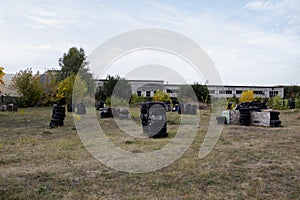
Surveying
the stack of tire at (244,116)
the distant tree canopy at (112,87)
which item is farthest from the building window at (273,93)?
the stack of tire at (244,116)

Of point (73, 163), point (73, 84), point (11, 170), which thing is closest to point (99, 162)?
point (73, 163)

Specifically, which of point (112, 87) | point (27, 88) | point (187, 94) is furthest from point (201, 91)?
point (27, 88)

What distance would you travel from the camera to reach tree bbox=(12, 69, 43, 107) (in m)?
31.0

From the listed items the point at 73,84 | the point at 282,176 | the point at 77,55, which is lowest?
the point at 282,176

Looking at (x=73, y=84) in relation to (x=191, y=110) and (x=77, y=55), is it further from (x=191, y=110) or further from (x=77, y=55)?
(x=191, y=110)

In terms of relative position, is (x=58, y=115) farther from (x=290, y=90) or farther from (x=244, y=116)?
(x=290, y=90)

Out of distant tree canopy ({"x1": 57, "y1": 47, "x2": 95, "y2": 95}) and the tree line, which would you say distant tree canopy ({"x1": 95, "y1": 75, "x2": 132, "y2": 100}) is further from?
distant tree canopy ({"x1": 57, "y1": 47, "x2": 95, "y2": 95})

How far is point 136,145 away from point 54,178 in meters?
3.80

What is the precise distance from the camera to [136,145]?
849cm

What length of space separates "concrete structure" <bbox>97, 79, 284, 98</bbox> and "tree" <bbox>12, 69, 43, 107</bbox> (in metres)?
14.1

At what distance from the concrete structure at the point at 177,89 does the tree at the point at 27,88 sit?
14143 millimetres

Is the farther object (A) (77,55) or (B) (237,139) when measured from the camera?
(A) (77,55)

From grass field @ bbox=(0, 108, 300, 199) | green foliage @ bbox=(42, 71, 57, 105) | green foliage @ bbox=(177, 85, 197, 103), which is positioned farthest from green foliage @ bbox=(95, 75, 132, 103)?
grass field @ bbox=(0, 108, 300, 199)

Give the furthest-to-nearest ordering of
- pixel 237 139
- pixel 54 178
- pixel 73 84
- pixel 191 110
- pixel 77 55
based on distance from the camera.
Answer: pixel 77 55 < pixel 73 84 < pixel 191 110 < pixel 237 139 < pixel 54 178
